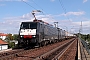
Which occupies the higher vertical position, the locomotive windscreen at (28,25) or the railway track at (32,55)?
the locomotive windscreen at (28,25)

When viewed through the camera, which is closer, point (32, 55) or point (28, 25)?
point (32, 55)

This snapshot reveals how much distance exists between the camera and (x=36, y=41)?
24.3 metres

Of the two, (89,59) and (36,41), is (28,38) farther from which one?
(89,59)

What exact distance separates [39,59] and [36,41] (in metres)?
9.61

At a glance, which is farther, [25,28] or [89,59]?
[25,28]

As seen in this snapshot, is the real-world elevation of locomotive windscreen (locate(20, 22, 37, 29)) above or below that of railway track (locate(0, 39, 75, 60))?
above

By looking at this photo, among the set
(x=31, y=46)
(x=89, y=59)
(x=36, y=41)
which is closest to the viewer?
(x=89, y=59)

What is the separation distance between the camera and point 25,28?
25297mm

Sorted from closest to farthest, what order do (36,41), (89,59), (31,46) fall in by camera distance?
(89,59) < (36,41) < (31,46)

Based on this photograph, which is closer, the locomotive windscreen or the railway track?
the railway track

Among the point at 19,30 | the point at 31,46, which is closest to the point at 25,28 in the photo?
the point at 19,30

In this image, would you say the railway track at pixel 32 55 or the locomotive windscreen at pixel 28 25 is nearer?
the railway track at pixel 32 55

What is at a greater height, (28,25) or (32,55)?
(28,25)

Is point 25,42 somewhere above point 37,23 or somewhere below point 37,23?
below
